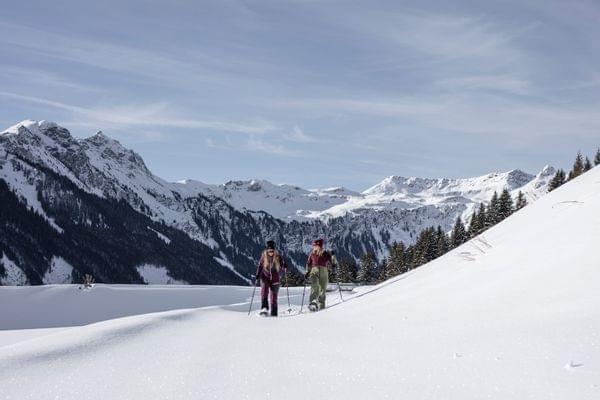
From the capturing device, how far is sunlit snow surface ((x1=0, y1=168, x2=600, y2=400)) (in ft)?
13.7

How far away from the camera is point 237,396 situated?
4305mm

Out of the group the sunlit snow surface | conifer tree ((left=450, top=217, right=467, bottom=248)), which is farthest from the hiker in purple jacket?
conifer tree ((left=450, top=217, right=467, bottom=248))

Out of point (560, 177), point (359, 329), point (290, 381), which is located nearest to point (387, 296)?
point (359, 329)

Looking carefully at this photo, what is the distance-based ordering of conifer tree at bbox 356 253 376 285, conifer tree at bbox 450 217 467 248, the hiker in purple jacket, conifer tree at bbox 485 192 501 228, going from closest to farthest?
the hiker in purple jacket
conifer tree at bbox 485 192 501 228
conifer tree at bbox 450 217 467 248
conifer tree at bbox 356 253 376 285

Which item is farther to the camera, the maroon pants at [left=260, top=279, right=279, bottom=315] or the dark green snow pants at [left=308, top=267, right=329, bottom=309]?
the dark green snow pants at [left=308, top=267, right=329, bottom=309]

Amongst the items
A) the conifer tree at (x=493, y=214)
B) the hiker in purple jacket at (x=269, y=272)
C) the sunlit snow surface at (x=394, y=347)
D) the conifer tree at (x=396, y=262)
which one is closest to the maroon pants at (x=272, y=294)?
the hiker in purple jacket at (x=269, y=272)

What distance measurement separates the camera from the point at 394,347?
215 inches

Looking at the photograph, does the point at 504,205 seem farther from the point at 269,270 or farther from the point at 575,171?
the point at 269,270

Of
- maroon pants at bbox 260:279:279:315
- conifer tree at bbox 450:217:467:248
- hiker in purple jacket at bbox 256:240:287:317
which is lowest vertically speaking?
maroon pants at bbox 260:279:279:315

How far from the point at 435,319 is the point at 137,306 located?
17.6 m

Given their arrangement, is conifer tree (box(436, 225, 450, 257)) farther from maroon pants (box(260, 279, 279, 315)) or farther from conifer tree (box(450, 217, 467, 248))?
maroon pants (box(260, 279, 279, 315))

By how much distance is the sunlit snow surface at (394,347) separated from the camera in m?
4.17

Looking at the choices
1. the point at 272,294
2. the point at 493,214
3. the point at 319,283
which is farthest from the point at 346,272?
the point at 272,294

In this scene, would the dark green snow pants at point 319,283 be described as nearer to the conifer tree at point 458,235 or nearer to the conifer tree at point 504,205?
the conifer tree at point 504,205
